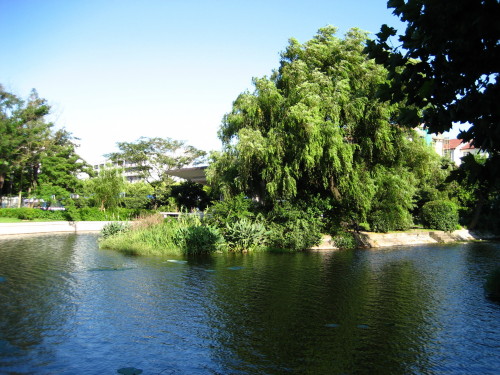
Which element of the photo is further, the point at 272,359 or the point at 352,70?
the point at 352,70

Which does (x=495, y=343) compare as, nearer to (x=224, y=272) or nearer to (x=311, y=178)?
(x=224, y=272)

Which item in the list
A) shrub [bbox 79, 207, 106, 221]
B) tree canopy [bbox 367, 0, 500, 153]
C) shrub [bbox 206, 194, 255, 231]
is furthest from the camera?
shrub [bbox 79, 207, 106, 221]

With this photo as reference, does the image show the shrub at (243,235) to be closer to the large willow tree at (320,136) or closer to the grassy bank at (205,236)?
the grassy bank at (205,236)

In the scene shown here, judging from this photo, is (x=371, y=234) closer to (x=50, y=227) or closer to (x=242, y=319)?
(x=242, y=319)

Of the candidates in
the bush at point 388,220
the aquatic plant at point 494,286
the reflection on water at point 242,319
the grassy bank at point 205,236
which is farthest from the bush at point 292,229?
the aquatic plant at point 494,286

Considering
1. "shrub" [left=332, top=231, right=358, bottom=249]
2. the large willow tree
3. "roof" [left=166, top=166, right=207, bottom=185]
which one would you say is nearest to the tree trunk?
the large willow tree

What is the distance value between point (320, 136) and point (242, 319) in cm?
1176

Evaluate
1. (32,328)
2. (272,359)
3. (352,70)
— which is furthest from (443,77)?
(352,70)

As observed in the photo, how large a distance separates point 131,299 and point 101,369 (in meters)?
3.73

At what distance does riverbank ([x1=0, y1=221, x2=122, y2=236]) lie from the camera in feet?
82.5

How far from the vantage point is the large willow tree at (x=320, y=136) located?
59.9ft

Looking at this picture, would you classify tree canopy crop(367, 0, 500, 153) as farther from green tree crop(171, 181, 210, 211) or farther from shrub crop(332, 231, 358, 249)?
green tree crop(171, 181, 210, 211)

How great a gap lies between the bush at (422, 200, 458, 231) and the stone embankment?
1.92ft

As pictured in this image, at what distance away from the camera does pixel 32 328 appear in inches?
272
